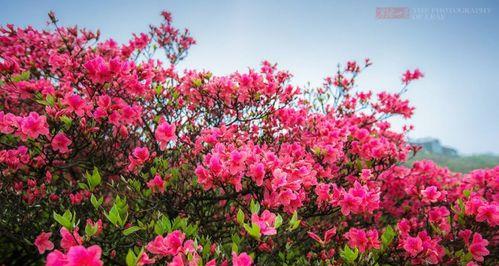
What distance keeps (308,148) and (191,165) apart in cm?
143

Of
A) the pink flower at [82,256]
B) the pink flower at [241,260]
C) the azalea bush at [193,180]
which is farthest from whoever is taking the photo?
the azalea bush at [193,180]

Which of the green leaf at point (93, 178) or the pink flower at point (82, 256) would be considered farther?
the green leaf at point (93, 178)

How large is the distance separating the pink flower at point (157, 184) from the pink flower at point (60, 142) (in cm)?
75

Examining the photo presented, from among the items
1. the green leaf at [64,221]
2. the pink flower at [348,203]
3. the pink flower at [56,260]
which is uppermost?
the pink flower at [56,260]

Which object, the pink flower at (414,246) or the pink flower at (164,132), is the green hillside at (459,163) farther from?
the pink flower at (164,132)

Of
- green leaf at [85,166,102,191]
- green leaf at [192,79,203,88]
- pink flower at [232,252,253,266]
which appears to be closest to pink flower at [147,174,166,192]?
green leaf at [85,166,102,191]

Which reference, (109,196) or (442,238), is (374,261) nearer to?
(442,238)

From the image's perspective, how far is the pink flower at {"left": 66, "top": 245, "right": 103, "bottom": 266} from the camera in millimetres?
1222

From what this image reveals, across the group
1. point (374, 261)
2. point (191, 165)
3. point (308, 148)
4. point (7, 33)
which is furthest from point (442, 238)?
point (7, 33)

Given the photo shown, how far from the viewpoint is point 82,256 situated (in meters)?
1.24

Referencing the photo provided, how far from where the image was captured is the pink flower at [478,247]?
2.50 metres

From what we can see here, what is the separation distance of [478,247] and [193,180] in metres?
2.46

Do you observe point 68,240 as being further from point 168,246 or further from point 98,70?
point 98,70

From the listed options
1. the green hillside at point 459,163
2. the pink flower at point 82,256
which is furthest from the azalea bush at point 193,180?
the green hillside at point 459,163
